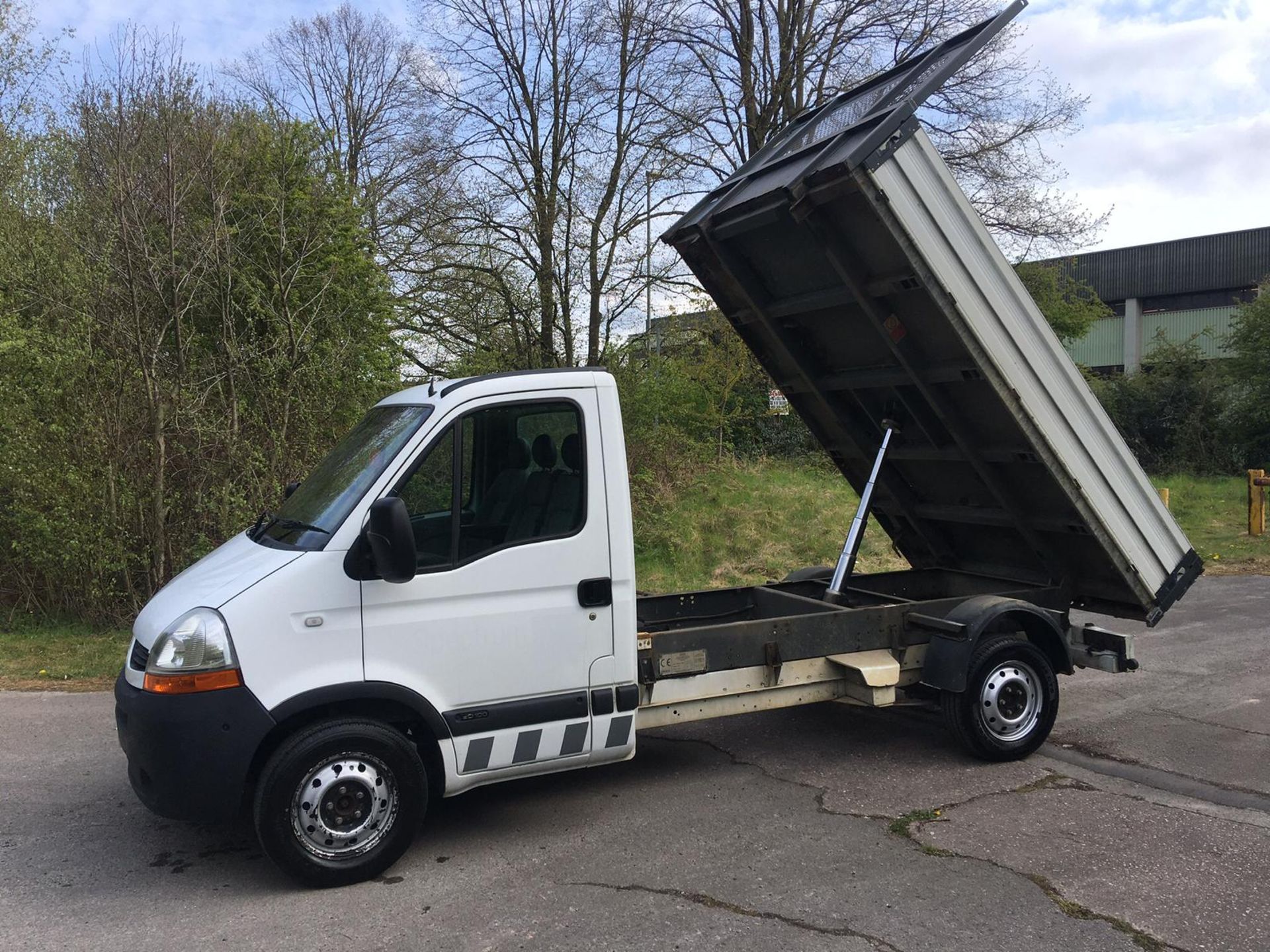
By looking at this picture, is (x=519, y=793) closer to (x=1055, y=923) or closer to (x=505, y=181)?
(x=1055, y=923)

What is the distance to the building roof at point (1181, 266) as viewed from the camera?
38.0 m

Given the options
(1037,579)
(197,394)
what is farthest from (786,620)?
(197,394)

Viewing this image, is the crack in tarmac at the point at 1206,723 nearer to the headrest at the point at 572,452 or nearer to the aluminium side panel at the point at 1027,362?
the aluminium side panel at the point at 1027,362

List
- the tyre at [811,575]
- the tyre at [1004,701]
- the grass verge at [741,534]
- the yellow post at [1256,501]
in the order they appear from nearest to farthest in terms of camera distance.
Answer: the tyre at [1004,701], the tyre at [811,575], the grass verge at [741,534], the yellow post at [1256,501]

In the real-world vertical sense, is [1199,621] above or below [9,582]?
below

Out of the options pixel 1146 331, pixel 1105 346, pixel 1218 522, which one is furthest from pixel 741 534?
pixel 1105 346

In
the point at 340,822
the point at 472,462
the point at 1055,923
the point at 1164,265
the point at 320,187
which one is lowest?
the point at 1055,923

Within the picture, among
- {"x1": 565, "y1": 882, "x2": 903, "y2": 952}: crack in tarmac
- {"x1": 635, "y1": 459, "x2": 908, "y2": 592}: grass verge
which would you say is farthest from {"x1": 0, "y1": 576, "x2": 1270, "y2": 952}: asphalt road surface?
{"x1": 635, "y1": 459, "x2": 908, "y2": 592}: grass verge

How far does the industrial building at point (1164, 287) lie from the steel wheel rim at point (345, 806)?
117 feet

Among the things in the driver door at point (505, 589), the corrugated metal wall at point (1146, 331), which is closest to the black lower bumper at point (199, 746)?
the driver door at point (505, 589)

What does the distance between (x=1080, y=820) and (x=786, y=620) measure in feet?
5.63

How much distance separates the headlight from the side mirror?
690 mm

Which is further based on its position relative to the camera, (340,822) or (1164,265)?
(1164,265)

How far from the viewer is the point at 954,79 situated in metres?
22.1
